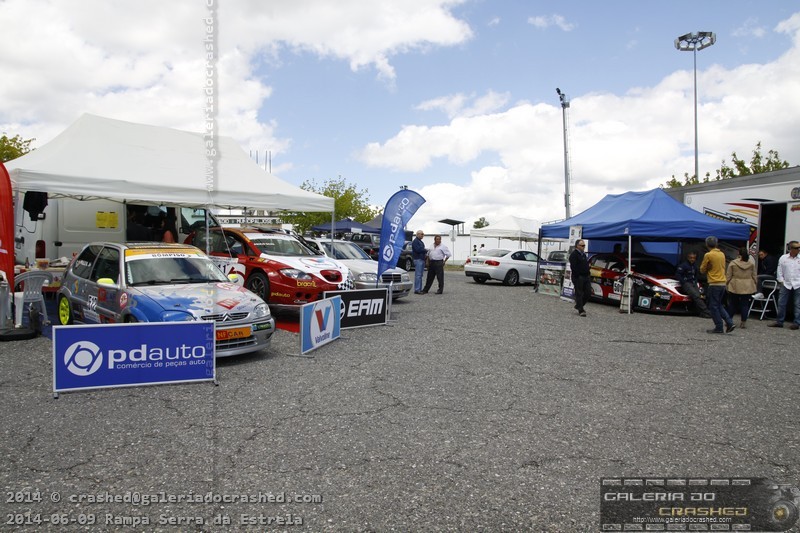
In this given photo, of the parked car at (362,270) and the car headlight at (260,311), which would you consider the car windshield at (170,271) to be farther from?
the parked car at (362,270)

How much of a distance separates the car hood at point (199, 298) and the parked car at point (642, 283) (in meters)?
9.24

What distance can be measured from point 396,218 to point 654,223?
20.5 feet

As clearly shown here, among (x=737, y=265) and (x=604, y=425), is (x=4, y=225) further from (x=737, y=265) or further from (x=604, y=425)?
(x=737, y=265)

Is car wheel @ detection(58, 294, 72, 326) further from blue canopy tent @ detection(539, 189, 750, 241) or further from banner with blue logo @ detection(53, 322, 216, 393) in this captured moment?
blue canopy tent @ detection(539, 189, 750, 241)

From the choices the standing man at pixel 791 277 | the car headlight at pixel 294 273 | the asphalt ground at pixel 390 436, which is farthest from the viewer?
the standing man at pixel 791 277

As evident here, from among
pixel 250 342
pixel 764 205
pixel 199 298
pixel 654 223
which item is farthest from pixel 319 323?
pixel 764 205

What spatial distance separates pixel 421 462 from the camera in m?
3.81

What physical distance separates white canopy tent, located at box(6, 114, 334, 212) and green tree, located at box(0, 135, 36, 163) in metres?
24.0

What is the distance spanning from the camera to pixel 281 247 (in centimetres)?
1072

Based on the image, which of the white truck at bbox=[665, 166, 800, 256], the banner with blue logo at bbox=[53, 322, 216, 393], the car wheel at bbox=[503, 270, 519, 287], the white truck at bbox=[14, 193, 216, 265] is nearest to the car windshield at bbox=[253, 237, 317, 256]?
the white truck at bbox=[14, 193, 216, 265]

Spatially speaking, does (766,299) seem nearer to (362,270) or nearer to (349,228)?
(362,270)

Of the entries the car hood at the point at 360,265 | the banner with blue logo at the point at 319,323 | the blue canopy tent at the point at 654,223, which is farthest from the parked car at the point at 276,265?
the blue canopy tent at the point at 654,223

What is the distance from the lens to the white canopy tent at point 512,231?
27.9 metres

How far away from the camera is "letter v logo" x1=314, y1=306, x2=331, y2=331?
24.5 feet
